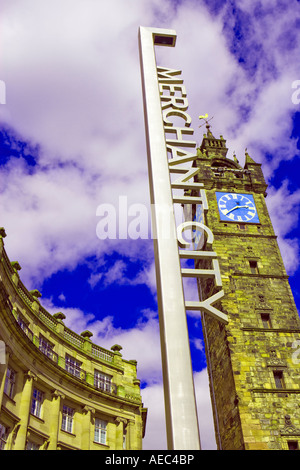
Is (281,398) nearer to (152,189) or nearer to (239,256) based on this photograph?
(239,256)

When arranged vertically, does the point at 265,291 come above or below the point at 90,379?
above

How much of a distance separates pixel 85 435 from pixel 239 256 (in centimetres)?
1485

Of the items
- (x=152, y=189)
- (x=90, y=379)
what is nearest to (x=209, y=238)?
(x=152, y=189)

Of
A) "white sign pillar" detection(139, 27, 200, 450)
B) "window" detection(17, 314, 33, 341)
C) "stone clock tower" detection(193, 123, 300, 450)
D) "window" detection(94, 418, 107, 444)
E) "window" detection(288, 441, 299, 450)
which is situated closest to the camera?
"white sign pillar" detection(139, 27, 200, 450)

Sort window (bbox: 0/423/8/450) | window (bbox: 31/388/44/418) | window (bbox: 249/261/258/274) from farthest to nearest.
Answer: window (bbox: 249/261/258/274), window (bbox: 31/388/44/418), window (bbox: 0/423/8/450)

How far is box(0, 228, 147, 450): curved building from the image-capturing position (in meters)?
21.5

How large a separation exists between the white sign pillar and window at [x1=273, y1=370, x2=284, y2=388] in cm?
1833

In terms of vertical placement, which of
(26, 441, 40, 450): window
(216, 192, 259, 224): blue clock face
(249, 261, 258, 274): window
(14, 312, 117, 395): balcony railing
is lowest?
(26, 441, 40, 450): window

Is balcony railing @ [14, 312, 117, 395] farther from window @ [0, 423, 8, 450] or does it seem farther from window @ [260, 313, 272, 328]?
window @ [260, 313, 272, 328]

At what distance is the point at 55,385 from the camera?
996 inches

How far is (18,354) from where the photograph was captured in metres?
22.4

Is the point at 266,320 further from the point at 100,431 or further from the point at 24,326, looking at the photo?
the point at 24,326

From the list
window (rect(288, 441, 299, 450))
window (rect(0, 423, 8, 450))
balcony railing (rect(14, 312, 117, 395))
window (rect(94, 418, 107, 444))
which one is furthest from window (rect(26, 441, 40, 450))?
window (rect(288, 441, 299, 450))

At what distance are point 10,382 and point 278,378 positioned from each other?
14196 mm
